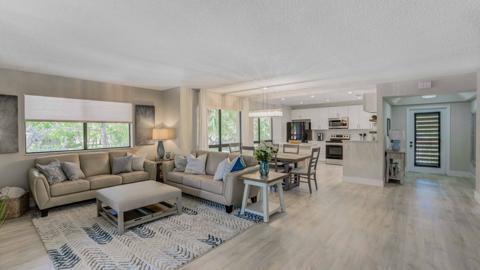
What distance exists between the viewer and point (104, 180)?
425 centimetres

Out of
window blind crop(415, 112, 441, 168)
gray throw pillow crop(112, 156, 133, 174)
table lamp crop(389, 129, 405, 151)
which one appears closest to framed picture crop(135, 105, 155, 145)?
gray throw pillow crop(112, 156, 133, 174)

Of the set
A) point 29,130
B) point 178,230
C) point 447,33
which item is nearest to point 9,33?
point 29,130

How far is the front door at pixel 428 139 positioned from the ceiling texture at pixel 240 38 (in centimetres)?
294

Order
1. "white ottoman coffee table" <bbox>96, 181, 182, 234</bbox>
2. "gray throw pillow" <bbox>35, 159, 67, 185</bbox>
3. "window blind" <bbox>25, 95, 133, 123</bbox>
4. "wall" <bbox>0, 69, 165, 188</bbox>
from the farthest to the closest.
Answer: "window blind" <bbox>25, 95, 133, 123</bbox>, "wall" <bbox>0, 69, 165, 188</bbox>, "gray throw pillow" <bbox>35, 159, 67, 185</bbox>, "white ottoman coffee table" <bbox>96, 181, 182, 234</bbox>

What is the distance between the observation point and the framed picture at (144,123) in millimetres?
5598

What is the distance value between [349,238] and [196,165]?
9.68ft

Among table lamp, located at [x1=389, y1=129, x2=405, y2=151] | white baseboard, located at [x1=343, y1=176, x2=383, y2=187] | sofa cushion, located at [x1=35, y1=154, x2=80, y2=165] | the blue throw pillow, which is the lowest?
white baseboard, located at [x1=343, y1=176, x2=383, y2=187]

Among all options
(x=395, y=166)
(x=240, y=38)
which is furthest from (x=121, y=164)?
(x=395, y=166)

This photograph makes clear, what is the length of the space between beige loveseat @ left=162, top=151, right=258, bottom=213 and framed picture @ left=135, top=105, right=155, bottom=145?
3.84ft

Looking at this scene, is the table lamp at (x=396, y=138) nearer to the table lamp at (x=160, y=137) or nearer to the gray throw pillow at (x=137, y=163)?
the table lamp at (x=160, y=137)

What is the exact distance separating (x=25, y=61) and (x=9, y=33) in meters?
1.26

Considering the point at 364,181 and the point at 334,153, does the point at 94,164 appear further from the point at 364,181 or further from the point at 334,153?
the point at 334,153

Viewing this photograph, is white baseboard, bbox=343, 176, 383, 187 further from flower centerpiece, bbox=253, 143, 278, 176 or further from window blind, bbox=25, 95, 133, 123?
window blind, bbox=25, 95, 133, 123

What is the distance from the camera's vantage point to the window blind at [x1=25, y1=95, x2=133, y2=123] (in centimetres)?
425
